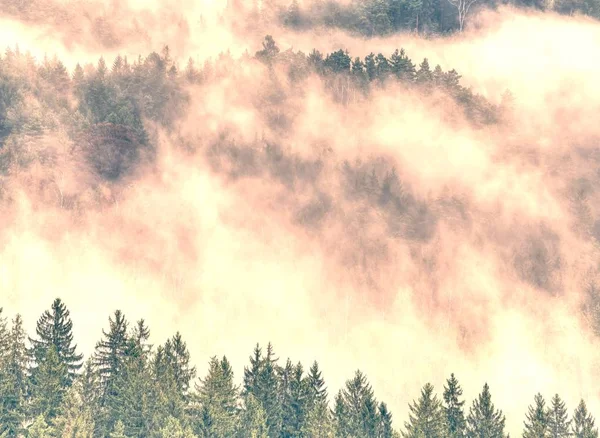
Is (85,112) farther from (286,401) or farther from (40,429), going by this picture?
(40,429)

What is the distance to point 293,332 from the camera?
158750 millimetres

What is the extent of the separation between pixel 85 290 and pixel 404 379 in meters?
54.4

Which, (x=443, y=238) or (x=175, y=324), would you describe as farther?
(x=443, y=238)

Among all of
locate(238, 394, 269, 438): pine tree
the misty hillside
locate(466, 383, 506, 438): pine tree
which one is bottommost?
locate(238, 394, 269, 438): pine tree

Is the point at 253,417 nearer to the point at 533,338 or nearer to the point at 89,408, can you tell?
the point at 89,408

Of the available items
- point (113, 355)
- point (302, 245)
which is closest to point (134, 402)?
point (113, 355)

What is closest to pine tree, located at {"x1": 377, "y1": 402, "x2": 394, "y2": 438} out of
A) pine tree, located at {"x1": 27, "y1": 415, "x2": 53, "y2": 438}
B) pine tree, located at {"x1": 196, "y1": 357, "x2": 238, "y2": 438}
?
pine tree, located at {"x1": 196, "y1": 357, "x2": 238, "y2": 438}

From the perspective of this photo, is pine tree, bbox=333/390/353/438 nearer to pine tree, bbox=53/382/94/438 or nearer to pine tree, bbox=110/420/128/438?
pine tree, bbox=110/420/128/438

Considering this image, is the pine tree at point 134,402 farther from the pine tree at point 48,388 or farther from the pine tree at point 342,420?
the pine tree at point 342,420

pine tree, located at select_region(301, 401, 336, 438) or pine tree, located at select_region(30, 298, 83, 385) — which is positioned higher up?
pine tree, located at select_region(30, 298, 83, 385)

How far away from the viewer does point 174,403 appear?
315 ft

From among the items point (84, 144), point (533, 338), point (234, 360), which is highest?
point (84, 144)

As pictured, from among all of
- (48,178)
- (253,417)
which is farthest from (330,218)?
(253,417)

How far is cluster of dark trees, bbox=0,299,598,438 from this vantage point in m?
93.6
